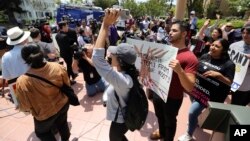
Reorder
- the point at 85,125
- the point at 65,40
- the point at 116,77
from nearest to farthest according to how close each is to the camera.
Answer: the point at 116,77
the point at 85,125
the point at 65,40

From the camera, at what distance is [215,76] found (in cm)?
270

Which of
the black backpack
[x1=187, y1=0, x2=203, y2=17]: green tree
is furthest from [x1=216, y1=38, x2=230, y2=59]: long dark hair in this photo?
[x1=187, y1=0, x2=203, y2=17]: green tree

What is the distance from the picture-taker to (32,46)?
7.44 ft

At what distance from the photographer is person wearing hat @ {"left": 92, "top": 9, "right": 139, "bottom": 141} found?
75.3 inches

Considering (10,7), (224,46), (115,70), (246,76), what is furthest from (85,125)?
(10,7)

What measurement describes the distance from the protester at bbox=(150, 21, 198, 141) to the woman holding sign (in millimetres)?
488

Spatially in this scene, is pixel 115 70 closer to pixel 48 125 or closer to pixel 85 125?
pixel 48 125

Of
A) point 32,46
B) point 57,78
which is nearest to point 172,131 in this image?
point 57,78

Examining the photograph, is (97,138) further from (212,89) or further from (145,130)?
(212,89)

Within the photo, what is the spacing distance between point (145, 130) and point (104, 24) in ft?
8.01

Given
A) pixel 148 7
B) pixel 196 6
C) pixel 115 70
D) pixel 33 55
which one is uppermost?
pixel 33 55

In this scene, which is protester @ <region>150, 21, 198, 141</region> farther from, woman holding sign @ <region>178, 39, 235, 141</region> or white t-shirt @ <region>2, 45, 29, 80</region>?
white t-shirt @ <region>2, 45, 29, 80</region>

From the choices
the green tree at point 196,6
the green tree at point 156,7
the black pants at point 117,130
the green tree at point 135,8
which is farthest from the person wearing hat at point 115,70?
the green tree at point 135,8

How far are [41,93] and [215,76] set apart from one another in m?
2.16
